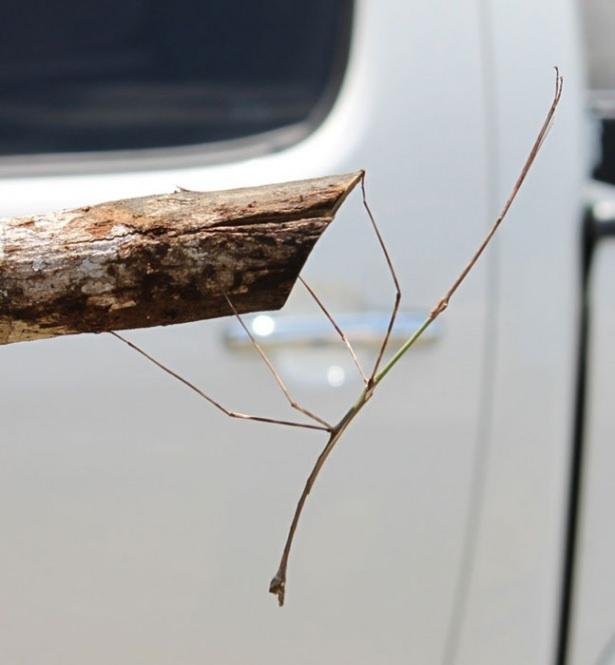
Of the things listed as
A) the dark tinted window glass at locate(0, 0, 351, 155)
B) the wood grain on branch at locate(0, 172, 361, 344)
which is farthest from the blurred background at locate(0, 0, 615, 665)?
the wood grain on branch at locate(0, 172, 361, 344)

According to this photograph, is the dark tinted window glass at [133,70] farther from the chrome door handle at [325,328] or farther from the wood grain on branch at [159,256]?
the wood grain on branch at [159,256]

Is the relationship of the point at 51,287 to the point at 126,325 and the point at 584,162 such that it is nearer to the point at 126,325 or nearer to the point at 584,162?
the point at 126,325

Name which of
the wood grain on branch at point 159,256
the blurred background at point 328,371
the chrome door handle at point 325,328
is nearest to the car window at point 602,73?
the blurred background at point 328,371

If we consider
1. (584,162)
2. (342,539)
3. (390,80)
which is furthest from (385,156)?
(342,539)

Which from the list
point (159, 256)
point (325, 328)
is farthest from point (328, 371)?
point (159, 256)

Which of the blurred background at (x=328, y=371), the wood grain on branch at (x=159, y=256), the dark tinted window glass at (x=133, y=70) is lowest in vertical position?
the blurred background at (x=328, y=371)

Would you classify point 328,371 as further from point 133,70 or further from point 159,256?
point 159,256

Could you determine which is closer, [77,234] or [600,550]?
[77,234]
